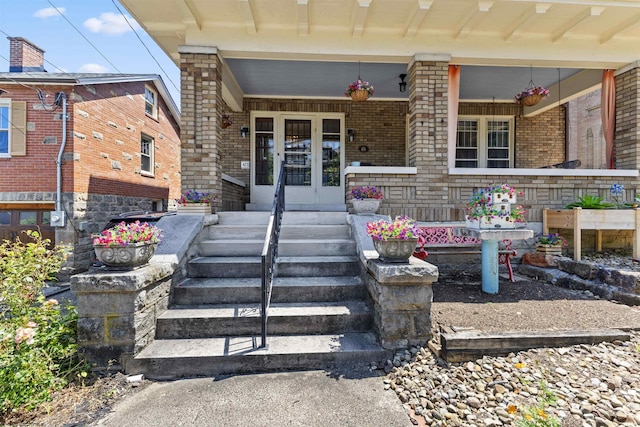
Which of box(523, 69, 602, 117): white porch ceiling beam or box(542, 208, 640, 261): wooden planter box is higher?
box(523, 69, 602, 117): white porch ceiling beam

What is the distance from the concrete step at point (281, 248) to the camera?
412cm

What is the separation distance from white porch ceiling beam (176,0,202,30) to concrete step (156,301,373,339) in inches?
173

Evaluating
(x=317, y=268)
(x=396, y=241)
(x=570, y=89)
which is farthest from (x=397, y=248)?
(x=570, y=89)

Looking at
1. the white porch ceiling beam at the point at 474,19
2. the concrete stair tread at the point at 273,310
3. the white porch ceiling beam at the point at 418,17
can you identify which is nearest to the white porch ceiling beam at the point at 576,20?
the white porch ceiling beam at the point at 474,19

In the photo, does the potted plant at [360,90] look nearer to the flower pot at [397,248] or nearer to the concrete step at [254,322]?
the flower pot at [397,248]

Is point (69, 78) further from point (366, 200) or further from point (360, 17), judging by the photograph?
point (366, 200)

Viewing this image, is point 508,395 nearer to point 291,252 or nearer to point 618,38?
point 291,252

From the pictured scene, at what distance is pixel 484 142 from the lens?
7.93 metres

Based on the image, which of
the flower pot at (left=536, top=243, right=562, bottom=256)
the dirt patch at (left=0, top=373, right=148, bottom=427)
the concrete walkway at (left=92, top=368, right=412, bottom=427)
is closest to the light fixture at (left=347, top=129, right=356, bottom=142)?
the flower pot at (left=536, top=243, right=562, bottom=256)

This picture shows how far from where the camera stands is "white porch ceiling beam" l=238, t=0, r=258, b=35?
14.6 feet

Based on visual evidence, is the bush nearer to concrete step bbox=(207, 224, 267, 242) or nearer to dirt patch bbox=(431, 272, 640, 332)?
concrete step bbox=(207, 224, 267, 242)

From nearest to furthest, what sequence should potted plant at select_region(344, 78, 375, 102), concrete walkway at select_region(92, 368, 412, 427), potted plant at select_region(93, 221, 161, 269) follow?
concrete walkway at select_region(92, 368, 412, 427)
potted plant at select_region(93, 221, 161, 269)
potted plant at select_region(344, 78, 375, 102)

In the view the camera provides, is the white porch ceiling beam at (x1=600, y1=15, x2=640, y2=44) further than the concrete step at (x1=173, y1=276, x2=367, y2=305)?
Yes

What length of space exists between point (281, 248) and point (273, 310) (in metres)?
1.24
